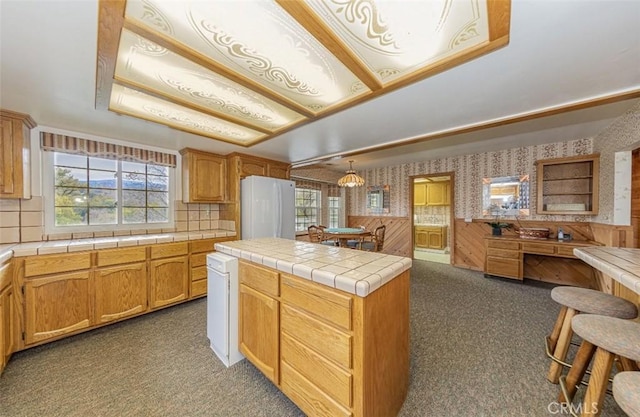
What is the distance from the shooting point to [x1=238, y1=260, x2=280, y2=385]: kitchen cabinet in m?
1.50

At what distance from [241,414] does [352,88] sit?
2355 mm

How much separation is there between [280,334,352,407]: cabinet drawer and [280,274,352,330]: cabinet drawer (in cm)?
23

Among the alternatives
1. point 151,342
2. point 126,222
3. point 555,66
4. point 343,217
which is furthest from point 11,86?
point 343,217

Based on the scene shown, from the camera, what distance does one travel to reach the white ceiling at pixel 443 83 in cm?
112

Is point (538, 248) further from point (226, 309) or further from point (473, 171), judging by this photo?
point (226, 309)

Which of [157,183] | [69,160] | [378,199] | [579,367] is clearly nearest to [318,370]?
[579,367]

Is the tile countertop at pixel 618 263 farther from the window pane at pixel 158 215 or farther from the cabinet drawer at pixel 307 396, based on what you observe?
the window pane at pixel 158 215

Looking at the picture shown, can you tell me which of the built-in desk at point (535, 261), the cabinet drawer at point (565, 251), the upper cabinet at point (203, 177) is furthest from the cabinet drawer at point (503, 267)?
the upper cabinet at point (203, 177)

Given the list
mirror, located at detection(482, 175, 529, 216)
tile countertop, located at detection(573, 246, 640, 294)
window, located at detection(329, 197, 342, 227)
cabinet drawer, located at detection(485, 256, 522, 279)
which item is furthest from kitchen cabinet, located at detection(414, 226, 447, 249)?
tile countertop, located at detection(573, 246, 640, 294)

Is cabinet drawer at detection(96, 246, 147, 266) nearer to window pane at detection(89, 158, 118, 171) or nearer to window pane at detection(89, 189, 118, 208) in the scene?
window pane at detection(89, 189, 118, 208)

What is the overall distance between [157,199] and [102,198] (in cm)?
59

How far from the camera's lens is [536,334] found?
2.21 metres

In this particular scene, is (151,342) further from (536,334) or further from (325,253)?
(536,334)

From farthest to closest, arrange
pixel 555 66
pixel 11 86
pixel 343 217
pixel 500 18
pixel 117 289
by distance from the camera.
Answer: pixel 343 217, pixel 117 289, pixel 11 86, pixel 555 66, pixel 500 18
